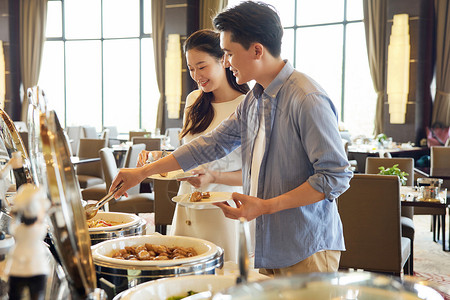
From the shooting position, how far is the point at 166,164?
5.35 feet

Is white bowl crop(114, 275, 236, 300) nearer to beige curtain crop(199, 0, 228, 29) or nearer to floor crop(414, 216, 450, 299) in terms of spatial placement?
floor crop(414, 216, 450, 299)

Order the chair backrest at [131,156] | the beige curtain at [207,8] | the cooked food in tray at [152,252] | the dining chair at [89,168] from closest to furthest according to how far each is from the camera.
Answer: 1. the cooked food in tray at [152,252]
2. the chair backrest at [131,156]
3. the dining chair at [89,168]
4. the beige curtain at [207,8]

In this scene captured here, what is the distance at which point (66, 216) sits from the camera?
0.64m

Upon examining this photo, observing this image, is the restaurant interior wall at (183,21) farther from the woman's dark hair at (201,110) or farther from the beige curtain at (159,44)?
the woman's dark hair at (201,110)

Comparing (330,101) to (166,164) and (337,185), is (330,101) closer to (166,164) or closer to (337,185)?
(337,185)

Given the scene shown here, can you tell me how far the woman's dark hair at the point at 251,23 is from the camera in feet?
4.42

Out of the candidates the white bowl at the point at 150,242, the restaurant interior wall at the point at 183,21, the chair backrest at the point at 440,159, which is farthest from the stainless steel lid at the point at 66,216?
the restaurant interior wall at the point at 183,21

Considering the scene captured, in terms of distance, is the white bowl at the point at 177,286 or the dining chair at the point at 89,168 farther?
the dining chair at the point at 89,168

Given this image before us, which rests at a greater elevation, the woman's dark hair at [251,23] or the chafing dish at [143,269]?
the woman's dark hair at [251,23]

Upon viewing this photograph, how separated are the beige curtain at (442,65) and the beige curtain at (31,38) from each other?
775cm

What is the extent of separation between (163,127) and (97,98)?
191 cm

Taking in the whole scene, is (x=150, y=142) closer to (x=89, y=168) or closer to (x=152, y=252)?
(x=89, y=168)

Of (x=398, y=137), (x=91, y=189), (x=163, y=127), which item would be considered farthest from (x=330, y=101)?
(x=163, y=127)

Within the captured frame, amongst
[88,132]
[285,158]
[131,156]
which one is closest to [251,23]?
[285,158]
